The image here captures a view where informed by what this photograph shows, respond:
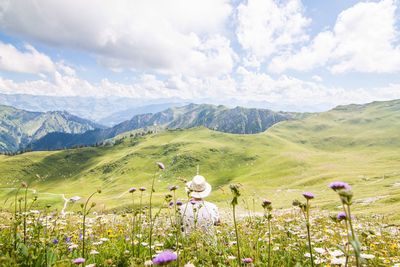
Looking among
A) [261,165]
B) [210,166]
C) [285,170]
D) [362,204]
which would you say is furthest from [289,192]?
[210,166]

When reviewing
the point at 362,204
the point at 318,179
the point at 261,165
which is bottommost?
the point at 362,204

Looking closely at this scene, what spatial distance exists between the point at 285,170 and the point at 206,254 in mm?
143250

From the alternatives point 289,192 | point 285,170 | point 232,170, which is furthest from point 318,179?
point 232,170

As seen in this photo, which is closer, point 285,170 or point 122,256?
point 122,256

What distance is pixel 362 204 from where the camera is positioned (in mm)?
51031

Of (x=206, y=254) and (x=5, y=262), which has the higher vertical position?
(x=5, y=262)

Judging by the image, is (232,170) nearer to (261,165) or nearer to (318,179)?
(261,165)

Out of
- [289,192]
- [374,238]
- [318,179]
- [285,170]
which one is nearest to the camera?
[374,238]

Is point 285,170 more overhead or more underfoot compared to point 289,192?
more overhead

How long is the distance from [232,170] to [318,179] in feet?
278

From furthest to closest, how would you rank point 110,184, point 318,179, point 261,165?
point 110,184 < point 261,165 < point 318,179

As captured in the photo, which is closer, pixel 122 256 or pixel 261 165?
pixel 122 256

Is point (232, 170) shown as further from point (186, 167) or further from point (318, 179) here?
point (318, 179)

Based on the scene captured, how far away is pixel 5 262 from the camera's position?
3.43 meters
